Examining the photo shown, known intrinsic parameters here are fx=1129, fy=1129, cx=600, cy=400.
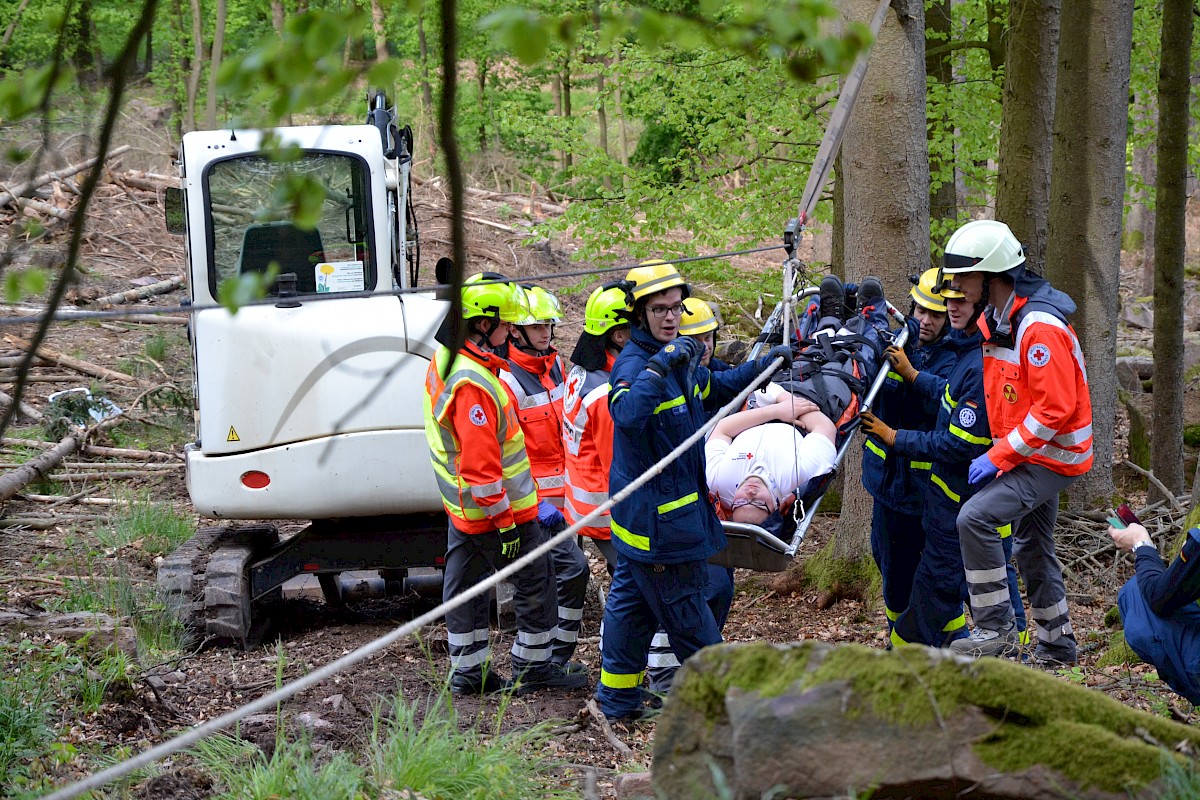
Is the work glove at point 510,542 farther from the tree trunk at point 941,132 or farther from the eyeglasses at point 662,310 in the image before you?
the tree trunk at point 941,132

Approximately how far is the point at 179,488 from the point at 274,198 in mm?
8849

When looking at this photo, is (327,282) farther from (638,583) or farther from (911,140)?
(911,140)

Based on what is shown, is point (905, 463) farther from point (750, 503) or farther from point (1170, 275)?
point (1170, 275)

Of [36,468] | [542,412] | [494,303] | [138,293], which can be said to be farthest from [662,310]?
[138,293]

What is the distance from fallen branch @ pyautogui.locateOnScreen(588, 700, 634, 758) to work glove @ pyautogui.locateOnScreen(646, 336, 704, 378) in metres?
1.57

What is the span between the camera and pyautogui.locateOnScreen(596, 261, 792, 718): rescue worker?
4762mm

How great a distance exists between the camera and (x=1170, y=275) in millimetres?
Answer: 8867

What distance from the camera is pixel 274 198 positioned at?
1601 millimetres

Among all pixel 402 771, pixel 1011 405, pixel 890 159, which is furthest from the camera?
pixel 890 159

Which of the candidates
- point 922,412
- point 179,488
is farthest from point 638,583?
point 179,488

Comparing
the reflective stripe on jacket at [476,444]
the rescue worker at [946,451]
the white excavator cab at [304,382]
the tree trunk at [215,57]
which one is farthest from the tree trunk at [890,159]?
the tree trunk at [215,57]

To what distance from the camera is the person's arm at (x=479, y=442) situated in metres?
5.49

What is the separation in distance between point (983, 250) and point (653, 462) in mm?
Result: 1833

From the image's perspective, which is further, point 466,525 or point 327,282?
point 327,282
